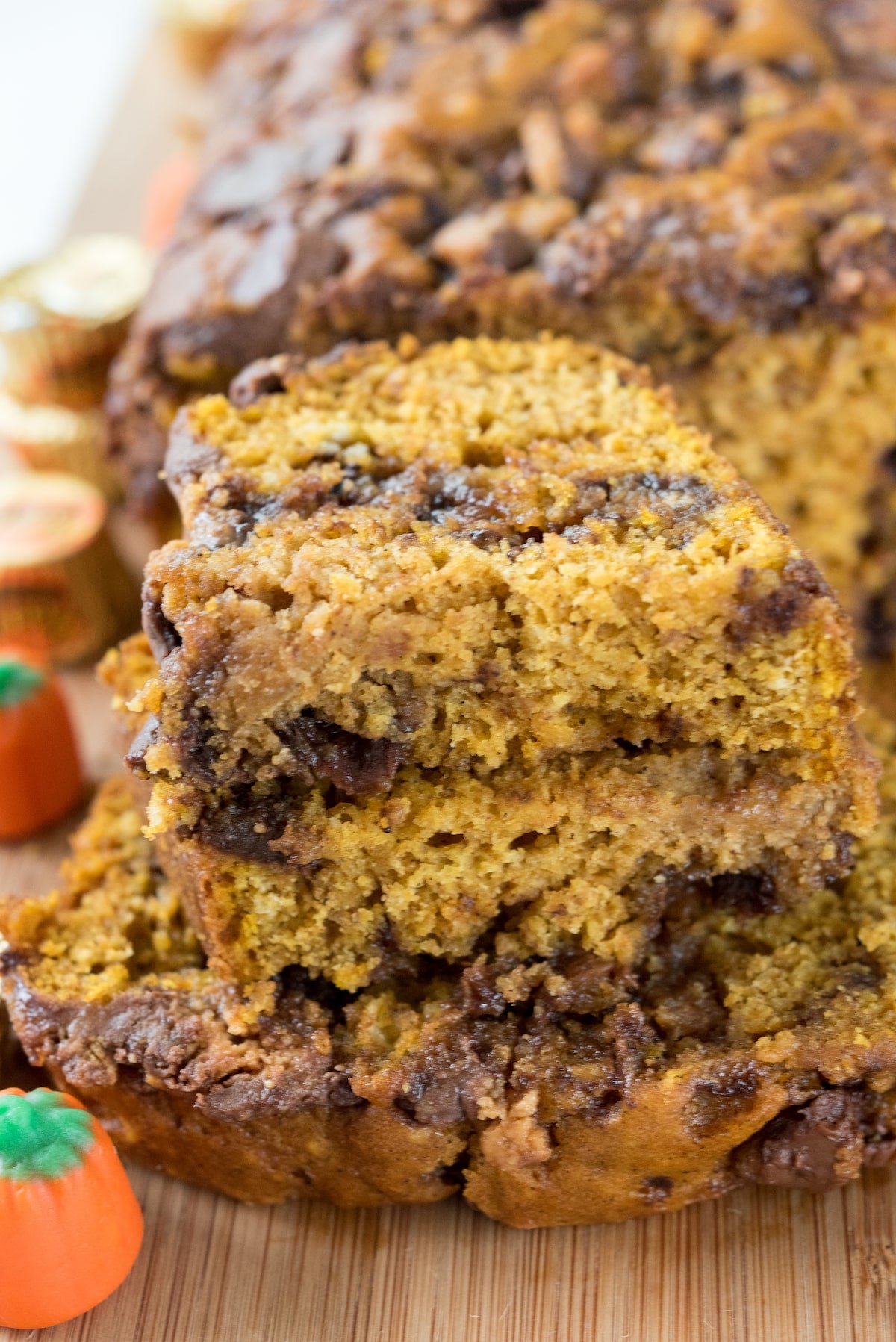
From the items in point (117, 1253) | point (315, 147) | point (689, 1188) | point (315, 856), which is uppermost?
point (315, 147)

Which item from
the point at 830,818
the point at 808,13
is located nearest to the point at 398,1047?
the point at 830,818

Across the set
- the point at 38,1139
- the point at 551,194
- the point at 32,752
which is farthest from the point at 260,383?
the point at 38,1139

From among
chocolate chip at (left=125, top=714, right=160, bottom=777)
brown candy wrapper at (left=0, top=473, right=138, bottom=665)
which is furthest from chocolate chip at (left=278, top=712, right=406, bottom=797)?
brown candy wrapper at (left=0, top=473, right=138, bottom=665)

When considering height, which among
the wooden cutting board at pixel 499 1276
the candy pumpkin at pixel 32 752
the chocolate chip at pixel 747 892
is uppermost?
the candy pumpkin at pixel 32 752

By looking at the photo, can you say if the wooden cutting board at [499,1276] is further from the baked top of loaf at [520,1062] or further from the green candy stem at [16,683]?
the green candy stem at [16,683]

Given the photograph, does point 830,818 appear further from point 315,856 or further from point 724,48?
point 724,48

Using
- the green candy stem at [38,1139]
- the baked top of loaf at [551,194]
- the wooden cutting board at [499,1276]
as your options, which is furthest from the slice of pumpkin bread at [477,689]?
the baked top of loaf at [551,194]
